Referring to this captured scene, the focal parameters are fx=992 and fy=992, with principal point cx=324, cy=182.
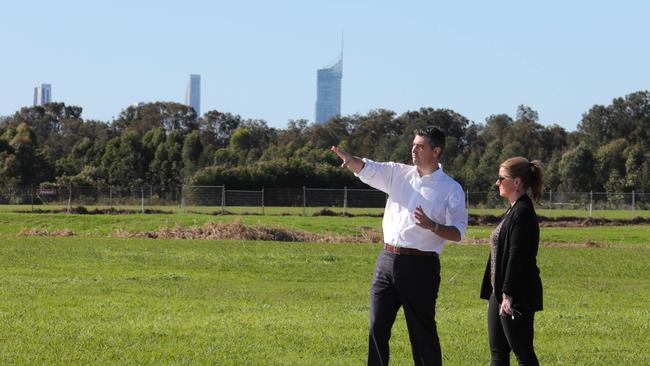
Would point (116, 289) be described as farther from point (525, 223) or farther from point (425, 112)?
point (425, 112)

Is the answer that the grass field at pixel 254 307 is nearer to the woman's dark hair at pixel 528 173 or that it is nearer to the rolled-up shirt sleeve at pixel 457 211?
the rolled-up shirt sleeve at pixel 457 211

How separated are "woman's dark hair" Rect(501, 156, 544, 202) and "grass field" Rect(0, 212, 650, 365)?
2.74m

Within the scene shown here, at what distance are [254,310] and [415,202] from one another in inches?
262

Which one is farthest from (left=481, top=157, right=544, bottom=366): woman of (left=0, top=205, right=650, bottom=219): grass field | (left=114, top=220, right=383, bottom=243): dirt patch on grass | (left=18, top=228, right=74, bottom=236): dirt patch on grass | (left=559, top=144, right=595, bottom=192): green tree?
(left=559, top=144, right=595, bottom=192): green tree

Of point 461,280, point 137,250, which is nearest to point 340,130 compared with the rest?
point 137,250

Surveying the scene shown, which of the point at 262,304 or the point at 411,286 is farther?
the point at 262,304

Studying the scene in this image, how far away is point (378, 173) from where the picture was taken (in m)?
7.87

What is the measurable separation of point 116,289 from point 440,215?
9.73 metres

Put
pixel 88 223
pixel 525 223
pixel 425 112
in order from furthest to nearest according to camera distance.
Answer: pixel 425 112, pixel 88 223, pixel 525 223

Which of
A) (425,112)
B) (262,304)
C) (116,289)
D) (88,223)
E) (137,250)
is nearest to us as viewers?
(262,304)

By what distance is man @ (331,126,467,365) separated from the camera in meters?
7.57

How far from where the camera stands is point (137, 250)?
90.4ft

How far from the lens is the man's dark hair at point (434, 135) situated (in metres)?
7.70

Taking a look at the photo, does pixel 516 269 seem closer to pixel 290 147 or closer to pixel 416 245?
pixel 416 245
